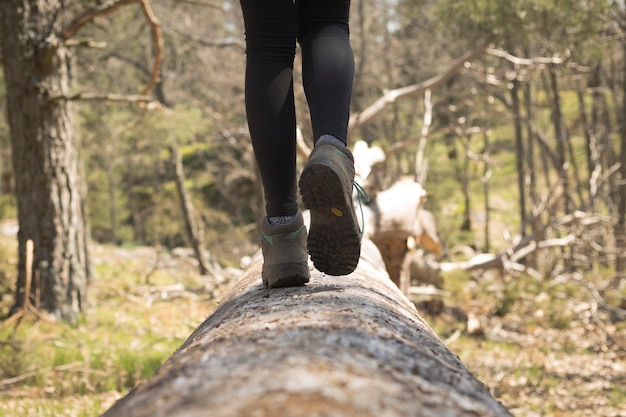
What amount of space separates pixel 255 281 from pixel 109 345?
323 centimetres

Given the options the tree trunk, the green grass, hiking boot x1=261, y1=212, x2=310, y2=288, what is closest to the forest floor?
the green grass

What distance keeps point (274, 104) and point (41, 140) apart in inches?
169

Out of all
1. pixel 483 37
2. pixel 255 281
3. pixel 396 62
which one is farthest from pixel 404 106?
pixel 255 281

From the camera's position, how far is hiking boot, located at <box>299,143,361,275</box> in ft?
5.29

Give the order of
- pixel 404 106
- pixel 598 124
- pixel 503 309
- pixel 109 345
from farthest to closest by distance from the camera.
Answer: pixel 404 106, pixel 598 124, pixel 503 309, pixel 109 345

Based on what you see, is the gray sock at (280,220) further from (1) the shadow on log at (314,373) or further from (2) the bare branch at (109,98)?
(2) the bare branch at (109,98)

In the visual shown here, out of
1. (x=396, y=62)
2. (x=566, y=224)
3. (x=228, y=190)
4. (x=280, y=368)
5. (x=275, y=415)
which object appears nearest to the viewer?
(x=275, y=415)

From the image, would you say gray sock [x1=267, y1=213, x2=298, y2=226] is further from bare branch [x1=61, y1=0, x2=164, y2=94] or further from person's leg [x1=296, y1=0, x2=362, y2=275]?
bare branch [x1=61, y1=0, x2=164, y2=94]

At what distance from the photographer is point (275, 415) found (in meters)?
0.71

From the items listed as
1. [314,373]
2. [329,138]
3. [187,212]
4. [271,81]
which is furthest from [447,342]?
Answer: [187,212]

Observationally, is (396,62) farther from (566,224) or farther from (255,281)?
(255,281)

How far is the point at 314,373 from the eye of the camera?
836 millimetres

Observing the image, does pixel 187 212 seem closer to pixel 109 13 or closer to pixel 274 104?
pixel 109 13

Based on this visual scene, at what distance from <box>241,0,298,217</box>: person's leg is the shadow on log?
60cm
